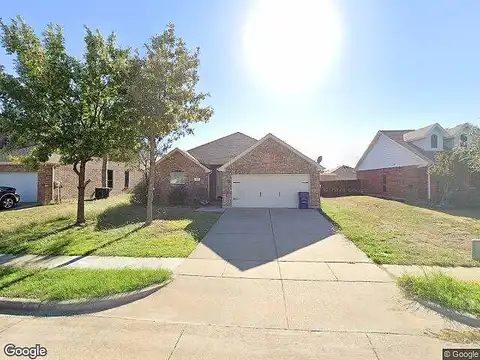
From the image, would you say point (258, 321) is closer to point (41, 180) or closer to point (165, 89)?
point (165, 89)

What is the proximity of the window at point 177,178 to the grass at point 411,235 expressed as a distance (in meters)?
10.0

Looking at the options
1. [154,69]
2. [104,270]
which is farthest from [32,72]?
[104,270]

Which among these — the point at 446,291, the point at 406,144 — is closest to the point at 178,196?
the point at 446,291

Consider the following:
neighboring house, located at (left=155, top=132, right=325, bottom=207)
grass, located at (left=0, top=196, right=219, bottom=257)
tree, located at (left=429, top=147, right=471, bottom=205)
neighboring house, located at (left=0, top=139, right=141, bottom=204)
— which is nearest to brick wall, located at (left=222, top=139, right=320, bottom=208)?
neighboring house, located at (left=155, top=132, right=325, bottom=207)

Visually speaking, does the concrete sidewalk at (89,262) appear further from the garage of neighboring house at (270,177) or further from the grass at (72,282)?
the garage of neighboring house at (270,177)

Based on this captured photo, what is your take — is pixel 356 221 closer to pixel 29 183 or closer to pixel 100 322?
pixel 100 322

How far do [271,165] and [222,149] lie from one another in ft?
24.8

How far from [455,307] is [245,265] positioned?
167 inches

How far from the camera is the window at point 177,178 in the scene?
813 inches

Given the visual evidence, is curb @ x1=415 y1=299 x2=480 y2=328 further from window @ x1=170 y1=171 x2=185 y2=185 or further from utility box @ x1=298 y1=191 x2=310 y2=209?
window @ x1=170 y1=171 x2=185 y2=185

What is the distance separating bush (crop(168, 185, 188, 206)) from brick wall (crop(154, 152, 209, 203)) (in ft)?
0.96

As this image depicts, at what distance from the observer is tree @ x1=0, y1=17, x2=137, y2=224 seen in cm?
1037

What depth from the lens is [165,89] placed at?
1190 cm

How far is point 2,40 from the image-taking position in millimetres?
10266
